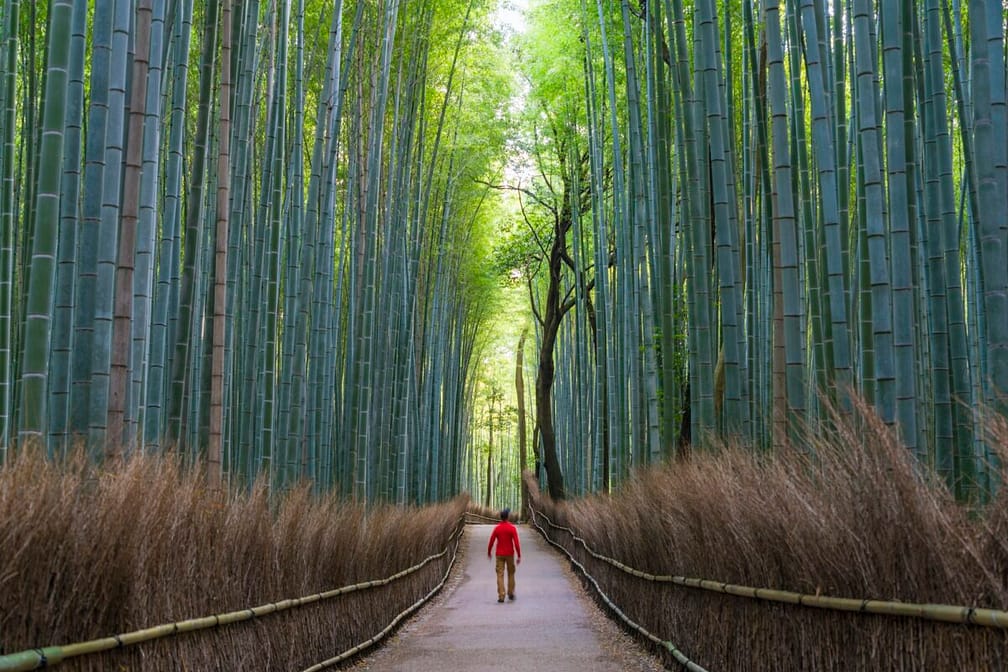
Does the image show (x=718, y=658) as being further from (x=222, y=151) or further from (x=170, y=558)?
(x=222, y=151)

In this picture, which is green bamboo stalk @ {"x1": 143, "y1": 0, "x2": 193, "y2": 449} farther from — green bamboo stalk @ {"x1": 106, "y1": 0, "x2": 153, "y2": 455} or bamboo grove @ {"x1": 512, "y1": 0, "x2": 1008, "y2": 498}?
bamboo grove @ {"x1": 512, "y1": 0, "x2": 1008, "y2": 498}

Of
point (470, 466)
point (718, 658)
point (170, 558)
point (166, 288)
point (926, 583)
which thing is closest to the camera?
point (926, 583)

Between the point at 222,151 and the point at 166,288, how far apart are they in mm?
800

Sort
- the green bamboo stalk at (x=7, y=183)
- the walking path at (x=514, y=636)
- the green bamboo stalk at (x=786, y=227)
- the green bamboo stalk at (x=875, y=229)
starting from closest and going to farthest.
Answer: the green bamboo stalk at (x=875, y=229) < the green bamboo stalk at (x=786, y=227) < the green bamboo stalk at (x=7, y=183) < the walking path at (x=514, y=636)

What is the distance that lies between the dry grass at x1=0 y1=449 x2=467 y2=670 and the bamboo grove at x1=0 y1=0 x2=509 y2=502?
40cm

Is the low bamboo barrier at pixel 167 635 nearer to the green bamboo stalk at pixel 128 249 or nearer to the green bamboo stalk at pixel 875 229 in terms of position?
the green bamboo stalk at pixel 128 249

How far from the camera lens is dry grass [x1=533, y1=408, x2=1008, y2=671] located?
8.09ft

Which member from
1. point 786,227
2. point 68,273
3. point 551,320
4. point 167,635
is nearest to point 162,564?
point 167,635

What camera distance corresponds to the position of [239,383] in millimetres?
7727

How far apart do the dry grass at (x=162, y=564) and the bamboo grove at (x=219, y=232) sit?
395 mm

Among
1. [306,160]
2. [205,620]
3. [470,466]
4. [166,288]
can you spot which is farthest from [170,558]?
[470,466]

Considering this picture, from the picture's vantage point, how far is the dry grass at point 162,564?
98.2 inches

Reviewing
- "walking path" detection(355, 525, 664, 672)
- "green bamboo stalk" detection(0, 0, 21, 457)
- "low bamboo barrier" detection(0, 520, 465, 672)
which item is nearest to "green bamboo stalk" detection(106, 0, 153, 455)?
"low bamboo barrier" detection(0, 520, 465, 672)

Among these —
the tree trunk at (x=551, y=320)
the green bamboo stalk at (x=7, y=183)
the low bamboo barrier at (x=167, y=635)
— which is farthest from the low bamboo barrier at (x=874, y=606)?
the tree trunk at (x=551, y=320)
